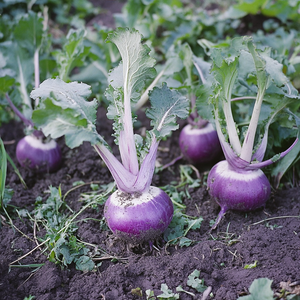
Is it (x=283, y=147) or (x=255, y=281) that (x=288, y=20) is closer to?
(x=283, y=147)

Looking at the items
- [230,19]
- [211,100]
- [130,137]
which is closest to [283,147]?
[211,100]

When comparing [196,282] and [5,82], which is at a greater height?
[5,82]

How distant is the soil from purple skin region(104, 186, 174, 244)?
0.13m

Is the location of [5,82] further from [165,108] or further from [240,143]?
[240,143]

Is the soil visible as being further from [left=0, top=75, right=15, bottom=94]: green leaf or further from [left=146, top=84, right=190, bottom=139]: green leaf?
[left=0, top=75, right=15, bottom=94]: green leaf

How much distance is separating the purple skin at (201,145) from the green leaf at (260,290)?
4.81ft

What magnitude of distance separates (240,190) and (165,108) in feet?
2.49

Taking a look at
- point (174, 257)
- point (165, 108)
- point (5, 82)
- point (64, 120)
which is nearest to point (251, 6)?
point (165, 108)

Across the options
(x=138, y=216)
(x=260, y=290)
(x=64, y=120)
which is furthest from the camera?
(x=138, y=216)

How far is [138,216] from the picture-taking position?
6.76 ft

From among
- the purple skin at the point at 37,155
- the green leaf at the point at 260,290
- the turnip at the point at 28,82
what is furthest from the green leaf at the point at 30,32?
the green leaf at the point at 260,290

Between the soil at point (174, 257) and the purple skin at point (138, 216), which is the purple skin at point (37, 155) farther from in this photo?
the purple skin at point (138, 216)

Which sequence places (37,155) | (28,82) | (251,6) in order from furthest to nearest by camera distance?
1. (251,6)
2. (28,82)
3. (37,155)

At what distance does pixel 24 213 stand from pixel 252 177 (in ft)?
5.37
